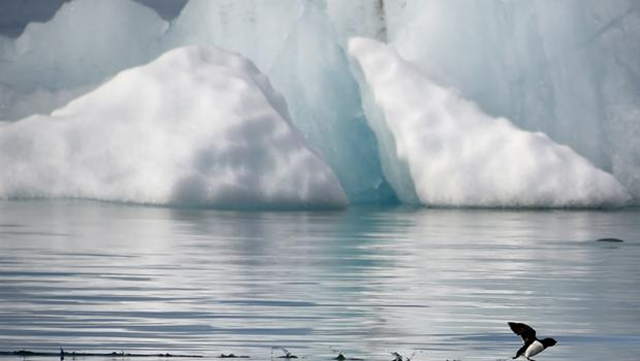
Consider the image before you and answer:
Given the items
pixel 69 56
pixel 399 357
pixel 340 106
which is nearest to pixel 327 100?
pixel 340 106

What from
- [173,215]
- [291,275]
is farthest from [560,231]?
[291,275]

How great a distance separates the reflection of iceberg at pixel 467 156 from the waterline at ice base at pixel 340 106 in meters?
0.03

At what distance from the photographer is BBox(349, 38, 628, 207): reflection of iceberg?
26.3 metres

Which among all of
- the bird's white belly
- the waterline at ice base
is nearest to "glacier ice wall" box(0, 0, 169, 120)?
the waterline at ice base

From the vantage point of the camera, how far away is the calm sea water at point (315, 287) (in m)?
9.76

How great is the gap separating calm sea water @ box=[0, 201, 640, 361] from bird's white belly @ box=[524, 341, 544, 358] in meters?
0.32

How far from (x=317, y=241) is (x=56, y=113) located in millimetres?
8617

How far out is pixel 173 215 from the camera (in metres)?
23.5

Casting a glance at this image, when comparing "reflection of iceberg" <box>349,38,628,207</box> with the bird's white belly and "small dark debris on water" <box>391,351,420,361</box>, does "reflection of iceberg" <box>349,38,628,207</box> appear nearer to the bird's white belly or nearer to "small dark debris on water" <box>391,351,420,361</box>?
"small dark debris on water" <box>391,351,420,361</box>

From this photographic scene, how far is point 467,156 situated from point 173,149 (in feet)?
14.9

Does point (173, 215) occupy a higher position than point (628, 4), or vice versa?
point (628, 4)

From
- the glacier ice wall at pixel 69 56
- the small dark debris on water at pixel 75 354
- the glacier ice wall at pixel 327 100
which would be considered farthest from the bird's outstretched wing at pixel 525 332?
the glacier ice wall at pixel 69 56

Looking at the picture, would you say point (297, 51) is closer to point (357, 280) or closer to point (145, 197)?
point (145, 197)

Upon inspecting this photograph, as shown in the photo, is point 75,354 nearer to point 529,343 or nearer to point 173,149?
point 529,343
